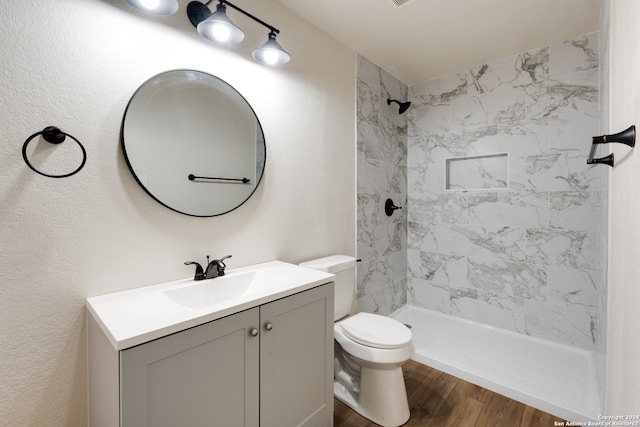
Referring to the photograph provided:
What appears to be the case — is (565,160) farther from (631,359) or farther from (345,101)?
(631,359)

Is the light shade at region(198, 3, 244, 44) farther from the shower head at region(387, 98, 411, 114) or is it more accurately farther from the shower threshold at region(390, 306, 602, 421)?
the shower threshold at region(390, 306, 602, 421)

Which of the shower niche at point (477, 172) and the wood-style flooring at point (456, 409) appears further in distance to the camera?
the shower niche at point (477, 172)

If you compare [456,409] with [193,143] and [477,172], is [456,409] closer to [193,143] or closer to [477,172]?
[477,172]

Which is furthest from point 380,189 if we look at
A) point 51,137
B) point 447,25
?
point 51,137

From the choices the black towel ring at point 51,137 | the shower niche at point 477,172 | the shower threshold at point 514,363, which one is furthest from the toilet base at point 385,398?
the shower niche at point 477,172

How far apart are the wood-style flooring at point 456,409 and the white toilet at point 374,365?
2.7 inches

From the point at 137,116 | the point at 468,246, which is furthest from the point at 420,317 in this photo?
the point at 137,116

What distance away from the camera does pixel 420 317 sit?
2.83m

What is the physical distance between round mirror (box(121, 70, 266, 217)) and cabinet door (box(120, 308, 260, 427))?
64cm

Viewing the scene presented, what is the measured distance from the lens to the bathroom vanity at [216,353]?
0.85 meters

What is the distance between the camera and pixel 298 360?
50.4 inches

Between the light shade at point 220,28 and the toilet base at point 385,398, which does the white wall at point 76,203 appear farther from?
the toilet base at point 385,398

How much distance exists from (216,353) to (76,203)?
0.79 meters

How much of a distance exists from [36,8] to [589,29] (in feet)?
10.5
